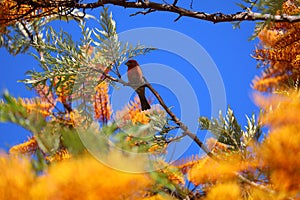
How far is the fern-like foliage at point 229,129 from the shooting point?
28.3 inches

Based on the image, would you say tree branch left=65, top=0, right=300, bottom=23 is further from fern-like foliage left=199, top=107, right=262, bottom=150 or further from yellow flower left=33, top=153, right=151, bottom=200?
yellow flower left=33, top=153, right=151, bottom=200

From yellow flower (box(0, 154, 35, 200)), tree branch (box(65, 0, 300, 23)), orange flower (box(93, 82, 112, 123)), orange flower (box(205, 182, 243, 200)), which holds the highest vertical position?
orange flower (box(93, 82, 112, 123))

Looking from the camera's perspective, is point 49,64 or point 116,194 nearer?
point 116,194

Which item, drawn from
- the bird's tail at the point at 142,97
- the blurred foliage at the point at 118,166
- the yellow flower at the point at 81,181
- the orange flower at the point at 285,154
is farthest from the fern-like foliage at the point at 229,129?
the yellow flower at the point at 81,181

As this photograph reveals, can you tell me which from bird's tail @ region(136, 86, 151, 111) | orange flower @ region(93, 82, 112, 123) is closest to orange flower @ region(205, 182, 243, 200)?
bird's tail @ region(136, 86, 151, 111)

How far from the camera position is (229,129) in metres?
0.74

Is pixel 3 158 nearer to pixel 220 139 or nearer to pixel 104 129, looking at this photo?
pixel 104 129

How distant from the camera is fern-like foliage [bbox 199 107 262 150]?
719 millimetres

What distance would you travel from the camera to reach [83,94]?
0.78 m

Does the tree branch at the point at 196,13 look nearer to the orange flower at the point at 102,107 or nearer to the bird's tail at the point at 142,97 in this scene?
the bird's tail at the point at 142,97

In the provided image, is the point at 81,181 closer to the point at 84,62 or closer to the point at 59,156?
the point at 59,156

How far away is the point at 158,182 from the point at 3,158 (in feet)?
0.32

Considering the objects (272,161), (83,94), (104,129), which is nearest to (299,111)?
(272,161)

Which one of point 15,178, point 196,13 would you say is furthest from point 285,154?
point 196,13
